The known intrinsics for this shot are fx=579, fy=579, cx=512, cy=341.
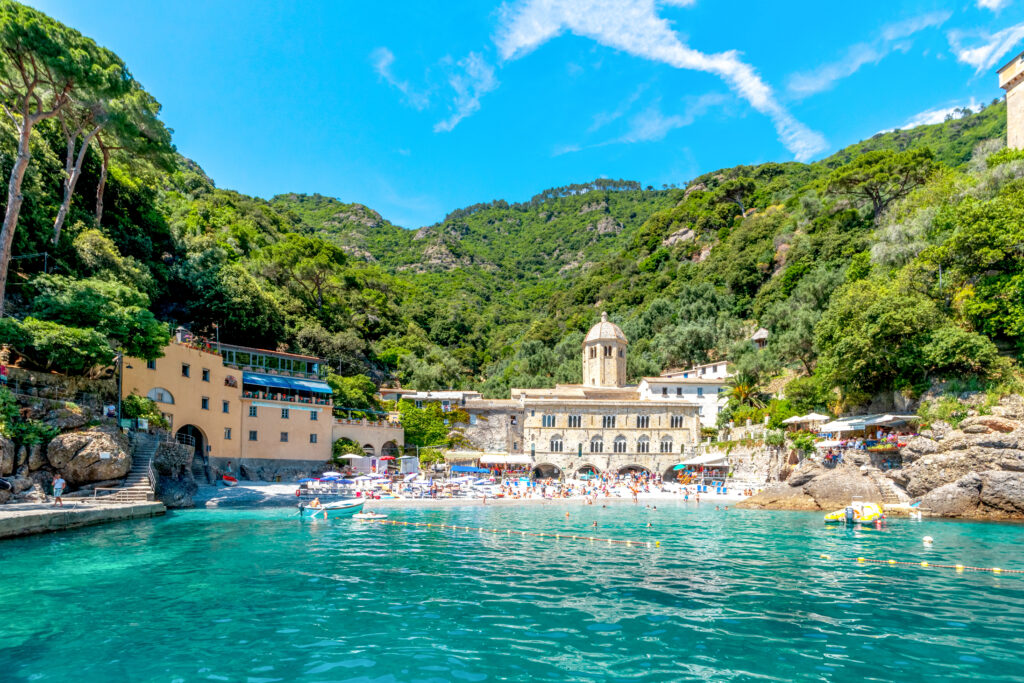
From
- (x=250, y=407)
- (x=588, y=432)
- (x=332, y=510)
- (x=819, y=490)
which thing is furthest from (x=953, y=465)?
(x=250, y=407)

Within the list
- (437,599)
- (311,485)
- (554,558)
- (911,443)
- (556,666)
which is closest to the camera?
(556,666)

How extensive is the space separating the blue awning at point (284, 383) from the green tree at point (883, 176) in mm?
46567

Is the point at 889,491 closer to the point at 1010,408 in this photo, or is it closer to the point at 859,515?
the point at 859,515

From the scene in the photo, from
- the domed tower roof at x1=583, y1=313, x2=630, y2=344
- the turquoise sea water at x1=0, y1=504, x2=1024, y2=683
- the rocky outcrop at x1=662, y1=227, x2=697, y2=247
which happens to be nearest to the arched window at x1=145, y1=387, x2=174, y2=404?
the turquoise sea water at x1=0, y1=504, x2=1024, y2=683

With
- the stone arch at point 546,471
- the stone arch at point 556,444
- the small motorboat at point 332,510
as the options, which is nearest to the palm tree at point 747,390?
the stone arch at point 556,444

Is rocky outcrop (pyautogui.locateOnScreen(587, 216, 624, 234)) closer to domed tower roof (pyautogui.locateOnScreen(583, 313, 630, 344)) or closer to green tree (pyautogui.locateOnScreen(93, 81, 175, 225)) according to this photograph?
domed tower roof (pyautogui.locateOnScreen(583, 313, 630, 344))

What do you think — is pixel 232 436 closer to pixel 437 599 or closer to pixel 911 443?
pixel 437 599

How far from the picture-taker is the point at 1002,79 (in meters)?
40.2

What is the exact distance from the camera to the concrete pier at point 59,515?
625 inches

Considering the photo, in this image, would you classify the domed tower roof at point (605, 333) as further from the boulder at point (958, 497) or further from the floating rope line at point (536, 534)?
the floating rope line at point (536, 534)

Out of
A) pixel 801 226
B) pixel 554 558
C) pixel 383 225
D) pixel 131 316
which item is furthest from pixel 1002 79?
pixel 383 225

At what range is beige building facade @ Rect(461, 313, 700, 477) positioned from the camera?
45969 mm

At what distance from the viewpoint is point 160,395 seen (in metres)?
28.5

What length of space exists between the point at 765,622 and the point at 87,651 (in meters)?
10.5
